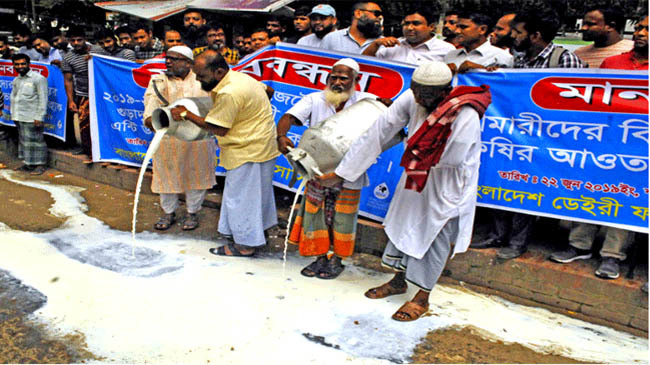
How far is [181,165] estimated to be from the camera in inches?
187

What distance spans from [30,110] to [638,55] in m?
6.23

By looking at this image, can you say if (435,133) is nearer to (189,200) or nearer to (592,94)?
(592,94)

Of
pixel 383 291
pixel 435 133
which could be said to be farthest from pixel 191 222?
pixel 435 133

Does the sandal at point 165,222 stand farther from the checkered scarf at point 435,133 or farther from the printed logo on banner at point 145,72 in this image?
the checkered scarf at point 435,133

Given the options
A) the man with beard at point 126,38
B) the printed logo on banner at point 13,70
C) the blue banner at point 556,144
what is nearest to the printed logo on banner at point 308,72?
the blue banner at point 556,144

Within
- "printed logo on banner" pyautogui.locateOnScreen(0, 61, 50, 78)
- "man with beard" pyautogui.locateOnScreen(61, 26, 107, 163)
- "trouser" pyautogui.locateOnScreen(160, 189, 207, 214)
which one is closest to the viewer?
"trouser" pyautogui.locateOnScreen(160, 189, 207, 214)

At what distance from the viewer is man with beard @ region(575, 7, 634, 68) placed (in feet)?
13.2

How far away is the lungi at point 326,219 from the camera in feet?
12.1

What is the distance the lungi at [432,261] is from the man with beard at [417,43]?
5.52 ft

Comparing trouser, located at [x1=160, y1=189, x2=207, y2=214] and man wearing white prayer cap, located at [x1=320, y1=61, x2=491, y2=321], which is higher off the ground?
man wearing white prayer cap, located at [x1=320, y1=61, x2=491, y2=321]

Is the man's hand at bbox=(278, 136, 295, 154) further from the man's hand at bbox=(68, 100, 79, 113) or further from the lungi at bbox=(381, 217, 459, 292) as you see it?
the man's hand at bbox=(68, 100, 79, 113)

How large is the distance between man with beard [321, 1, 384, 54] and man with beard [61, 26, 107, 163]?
289 centimetres

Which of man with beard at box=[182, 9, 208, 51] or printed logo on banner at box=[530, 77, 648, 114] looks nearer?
printed logo on banner at box=[530, 77, 648, 114]

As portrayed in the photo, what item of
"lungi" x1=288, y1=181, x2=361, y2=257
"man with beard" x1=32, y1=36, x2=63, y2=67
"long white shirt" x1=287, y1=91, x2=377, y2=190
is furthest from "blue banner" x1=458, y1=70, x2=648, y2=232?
"man with beard" x1=32, y1=36, x2=63, y2=67
